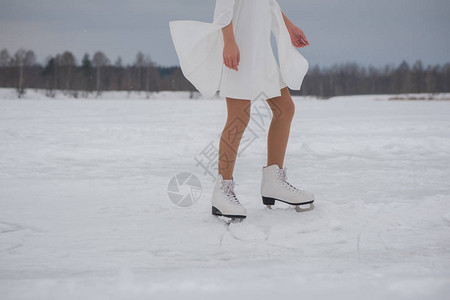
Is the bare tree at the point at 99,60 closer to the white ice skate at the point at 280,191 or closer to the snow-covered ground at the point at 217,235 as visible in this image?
the snow-covered ground at the point at 217,235

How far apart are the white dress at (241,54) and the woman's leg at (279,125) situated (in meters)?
0.10

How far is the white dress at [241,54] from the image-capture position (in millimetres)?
1896

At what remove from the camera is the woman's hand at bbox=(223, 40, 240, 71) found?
5.87 ft

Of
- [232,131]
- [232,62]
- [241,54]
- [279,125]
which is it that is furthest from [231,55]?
[279,125]

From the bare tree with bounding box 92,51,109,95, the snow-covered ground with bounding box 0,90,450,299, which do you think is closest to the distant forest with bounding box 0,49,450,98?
the bare tree with bounding box 92,51,109,95

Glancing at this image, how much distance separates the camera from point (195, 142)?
17.1ft

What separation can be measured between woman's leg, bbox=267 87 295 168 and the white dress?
→ 10 cm

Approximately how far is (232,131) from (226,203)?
36cm

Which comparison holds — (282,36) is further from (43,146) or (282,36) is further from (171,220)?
(43,146)

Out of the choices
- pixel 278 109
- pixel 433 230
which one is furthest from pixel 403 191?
pixel 278 109

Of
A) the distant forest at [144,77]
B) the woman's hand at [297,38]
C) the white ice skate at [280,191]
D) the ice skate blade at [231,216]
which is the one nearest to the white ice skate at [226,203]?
the ice skate blade at [231,216]

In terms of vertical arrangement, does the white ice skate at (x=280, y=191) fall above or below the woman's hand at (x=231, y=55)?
below

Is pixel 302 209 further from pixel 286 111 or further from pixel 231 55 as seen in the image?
pixel 231 55

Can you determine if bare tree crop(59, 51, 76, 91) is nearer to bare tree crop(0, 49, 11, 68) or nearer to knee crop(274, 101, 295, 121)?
bare tree crop(0, 49, 11, 68)
